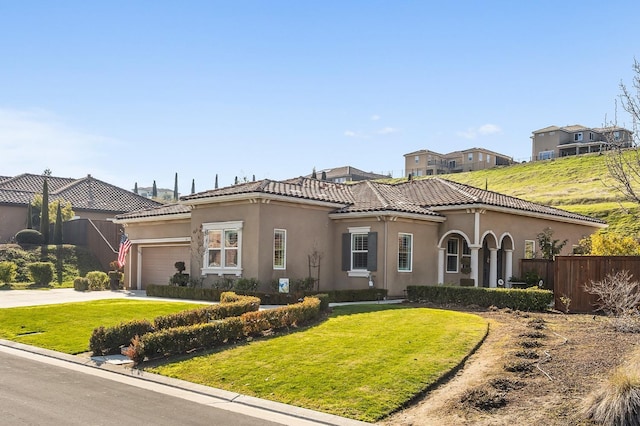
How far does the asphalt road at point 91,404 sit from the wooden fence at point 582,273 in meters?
11.3

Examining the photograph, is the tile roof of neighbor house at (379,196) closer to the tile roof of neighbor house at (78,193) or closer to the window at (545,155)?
the tile roof of neighbor house at (78,193)

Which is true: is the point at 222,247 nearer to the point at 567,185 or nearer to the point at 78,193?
the point at 78,193

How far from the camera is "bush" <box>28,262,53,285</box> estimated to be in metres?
33.7

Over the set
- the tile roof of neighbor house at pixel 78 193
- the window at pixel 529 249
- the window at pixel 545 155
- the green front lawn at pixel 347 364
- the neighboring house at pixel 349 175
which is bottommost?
the green front lawn at pixel 347 364

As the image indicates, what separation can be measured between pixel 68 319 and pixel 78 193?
34.7 metres

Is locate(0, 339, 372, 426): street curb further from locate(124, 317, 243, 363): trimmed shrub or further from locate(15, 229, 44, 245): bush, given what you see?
locate(15, 229, 44, 245): bush

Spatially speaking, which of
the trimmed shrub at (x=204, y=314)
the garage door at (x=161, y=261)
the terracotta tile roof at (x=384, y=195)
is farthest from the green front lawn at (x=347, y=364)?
the garage door at (x=161, y=261)

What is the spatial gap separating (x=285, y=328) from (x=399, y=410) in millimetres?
6527

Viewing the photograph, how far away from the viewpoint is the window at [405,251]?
939 inches

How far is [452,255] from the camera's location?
25938mm

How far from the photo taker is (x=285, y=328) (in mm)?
15453

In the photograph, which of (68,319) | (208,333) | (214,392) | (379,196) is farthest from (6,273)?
(214,392)

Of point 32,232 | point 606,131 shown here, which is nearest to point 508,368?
point 606,131

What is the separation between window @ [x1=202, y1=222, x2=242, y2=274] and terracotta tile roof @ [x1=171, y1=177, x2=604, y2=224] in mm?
1247
